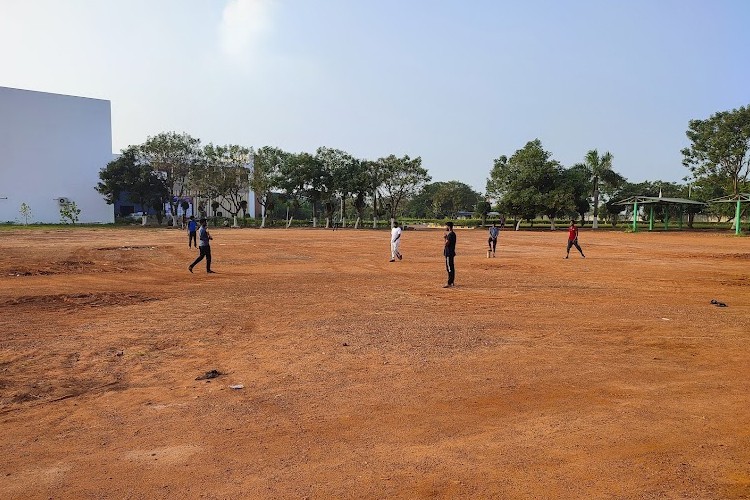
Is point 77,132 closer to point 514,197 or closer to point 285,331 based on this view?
point 514,197

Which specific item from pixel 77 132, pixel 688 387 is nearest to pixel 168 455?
pixel 688 387

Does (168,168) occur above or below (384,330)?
above

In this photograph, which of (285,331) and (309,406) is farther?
(285,331)

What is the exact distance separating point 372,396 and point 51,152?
2712 inches

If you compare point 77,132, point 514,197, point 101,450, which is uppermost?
point 77,132

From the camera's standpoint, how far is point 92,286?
13.2 m

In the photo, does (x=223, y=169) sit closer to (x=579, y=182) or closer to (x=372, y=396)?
(x=579, y=182)

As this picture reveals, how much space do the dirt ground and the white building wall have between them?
192 feet

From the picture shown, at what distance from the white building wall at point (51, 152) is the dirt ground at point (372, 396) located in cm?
5866

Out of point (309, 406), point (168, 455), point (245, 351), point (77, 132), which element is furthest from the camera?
point (77, 132)

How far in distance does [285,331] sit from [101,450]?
Result: 4.28 m

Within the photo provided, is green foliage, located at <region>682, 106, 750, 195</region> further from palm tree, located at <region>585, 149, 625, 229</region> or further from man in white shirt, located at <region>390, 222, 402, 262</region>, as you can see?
man in white shirt, located at <region>390, 222, 402, 262</region>

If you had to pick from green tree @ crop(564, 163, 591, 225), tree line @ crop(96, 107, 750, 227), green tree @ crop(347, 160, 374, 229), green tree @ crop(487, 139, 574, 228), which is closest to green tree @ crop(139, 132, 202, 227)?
tree line @ crop(96, 107, 750, 227)

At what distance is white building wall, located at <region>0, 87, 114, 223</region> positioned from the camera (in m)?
58.8
